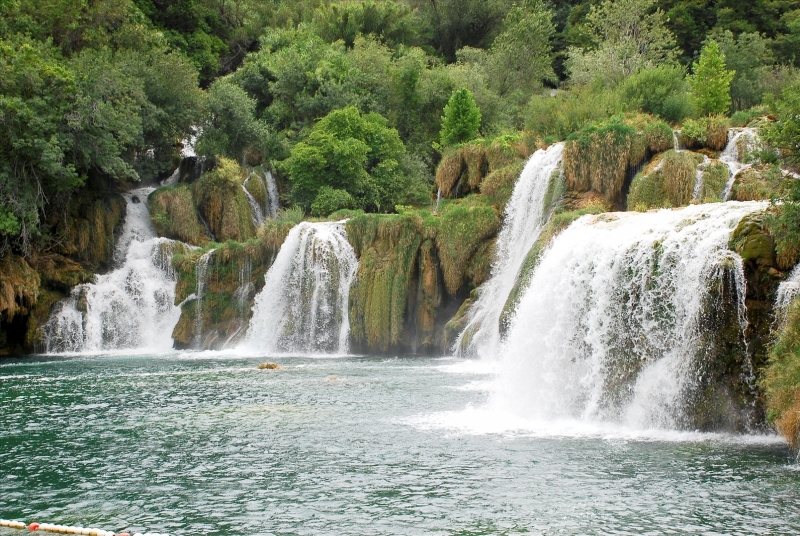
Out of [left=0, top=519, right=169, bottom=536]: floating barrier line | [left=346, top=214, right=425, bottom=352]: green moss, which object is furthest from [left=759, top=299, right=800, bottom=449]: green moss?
[left=346, top=214, right=425, bottom=352]: green moss

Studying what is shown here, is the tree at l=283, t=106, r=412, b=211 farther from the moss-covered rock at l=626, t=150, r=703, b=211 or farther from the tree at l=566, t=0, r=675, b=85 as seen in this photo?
the moss-covered rock at l=626, t=150, r=703, b=211

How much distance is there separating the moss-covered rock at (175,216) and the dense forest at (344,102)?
106mm

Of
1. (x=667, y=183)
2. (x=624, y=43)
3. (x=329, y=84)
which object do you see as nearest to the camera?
(x=667, y=183)

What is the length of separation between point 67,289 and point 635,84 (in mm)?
25644

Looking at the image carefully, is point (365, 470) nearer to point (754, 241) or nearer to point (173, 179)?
point (754, 241)

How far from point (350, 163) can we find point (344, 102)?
298 inches

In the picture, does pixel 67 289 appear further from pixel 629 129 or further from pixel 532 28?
pixel 532 28

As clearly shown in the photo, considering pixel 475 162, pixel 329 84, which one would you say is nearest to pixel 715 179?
pixel 475 162

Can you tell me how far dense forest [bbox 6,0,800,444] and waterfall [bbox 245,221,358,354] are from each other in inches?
60.2

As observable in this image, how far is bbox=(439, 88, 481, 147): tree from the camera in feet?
142

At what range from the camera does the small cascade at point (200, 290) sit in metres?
36.0

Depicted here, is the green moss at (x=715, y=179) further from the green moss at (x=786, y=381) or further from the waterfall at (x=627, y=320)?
the green moss at (x=786, y=381)

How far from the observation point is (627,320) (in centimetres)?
1712

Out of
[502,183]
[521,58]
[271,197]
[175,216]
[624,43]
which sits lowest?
[175,216]
